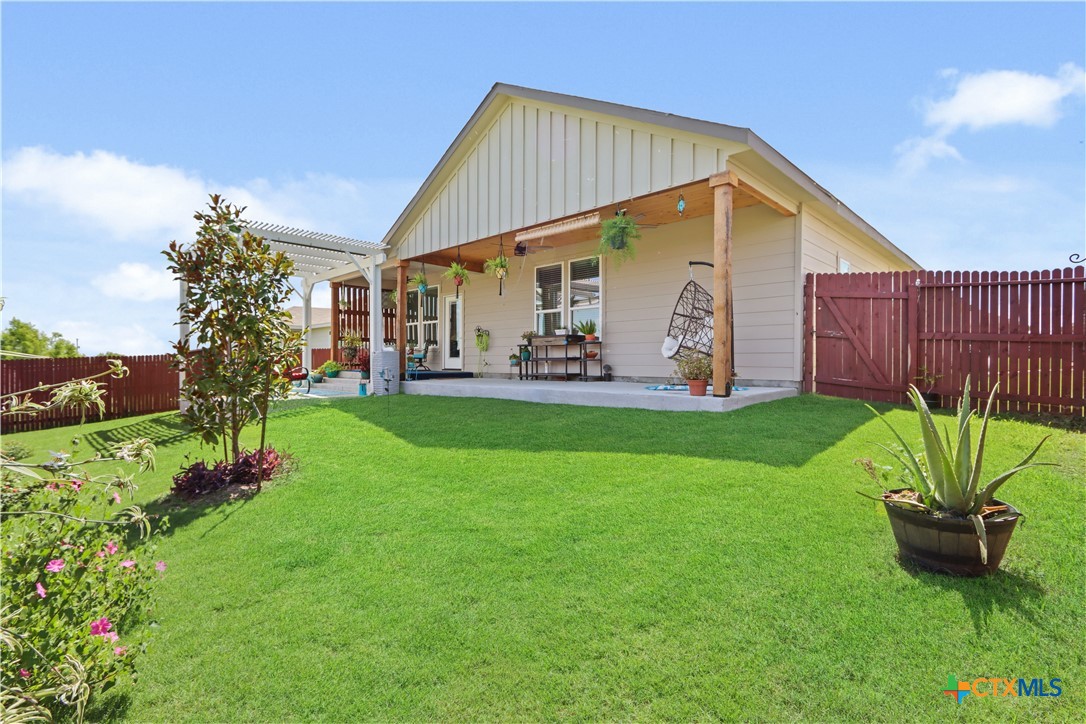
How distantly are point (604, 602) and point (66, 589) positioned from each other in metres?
2.09

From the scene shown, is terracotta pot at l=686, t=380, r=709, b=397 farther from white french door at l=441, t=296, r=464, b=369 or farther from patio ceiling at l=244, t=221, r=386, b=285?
white french door at l=441, t=296, r=464, b=369

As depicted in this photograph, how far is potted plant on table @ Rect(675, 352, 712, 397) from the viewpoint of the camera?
6.16 metres

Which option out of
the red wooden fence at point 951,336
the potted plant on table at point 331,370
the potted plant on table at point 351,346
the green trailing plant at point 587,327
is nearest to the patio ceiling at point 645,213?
the green trailing plant at point 587,327

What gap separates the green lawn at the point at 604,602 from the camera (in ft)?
5.72

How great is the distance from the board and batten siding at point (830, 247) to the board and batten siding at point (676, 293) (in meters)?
0.35

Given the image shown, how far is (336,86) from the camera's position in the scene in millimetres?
6566

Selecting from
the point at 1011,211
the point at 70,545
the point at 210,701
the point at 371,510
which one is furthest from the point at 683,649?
the point at 1011,211

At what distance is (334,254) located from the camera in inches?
436

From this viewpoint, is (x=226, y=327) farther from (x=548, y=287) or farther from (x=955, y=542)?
(x=548, y=287)

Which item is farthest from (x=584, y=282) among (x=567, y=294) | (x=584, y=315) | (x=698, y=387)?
(x=698, y=387)

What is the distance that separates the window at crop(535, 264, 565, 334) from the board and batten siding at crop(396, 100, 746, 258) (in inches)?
73.3

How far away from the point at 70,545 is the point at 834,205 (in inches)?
351

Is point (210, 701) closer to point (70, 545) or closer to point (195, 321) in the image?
point (70, 545)

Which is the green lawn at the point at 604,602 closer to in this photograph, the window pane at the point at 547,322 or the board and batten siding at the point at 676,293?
the board and batten siding at the point at 676,293
